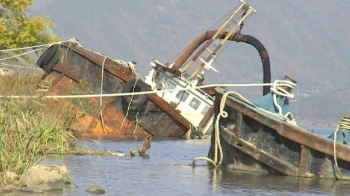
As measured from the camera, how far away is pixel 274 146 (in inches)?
813

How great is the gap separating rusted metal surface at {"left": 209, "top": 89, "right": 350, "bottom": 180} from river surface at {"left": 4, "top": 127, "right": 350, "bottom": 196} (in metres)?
0.23

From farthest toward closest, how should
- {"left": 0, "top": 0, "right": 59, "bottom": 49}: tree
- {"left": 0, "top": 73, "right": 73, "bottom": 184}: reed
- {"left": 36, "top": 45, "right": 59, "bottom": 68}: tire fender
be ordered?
1. {"left": 0, "top": 0, "right": 59, "bottom": 49}: tree
2. {"left": 36, "top": 45, "right": 59, "bottom": 68}: tire fender
3. {"left": 0, "top": 73, "right": 73, "bottom": 184}: reed

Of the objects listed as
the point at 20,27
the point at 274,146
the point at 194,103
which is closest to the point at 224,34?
the point at 194,103

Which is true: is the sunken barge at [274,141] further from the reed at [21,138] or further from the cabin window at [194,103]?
the cabin window at [194,103]

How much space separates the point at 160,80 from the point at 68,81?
230 inches

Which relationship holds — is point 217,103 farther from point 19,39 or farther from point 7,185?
point 19,39

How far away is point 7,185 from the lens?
16.1 metres

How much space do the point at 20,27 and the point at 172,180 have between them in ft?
99.8

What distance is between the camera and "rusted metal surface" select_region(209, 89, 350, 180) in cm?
2016

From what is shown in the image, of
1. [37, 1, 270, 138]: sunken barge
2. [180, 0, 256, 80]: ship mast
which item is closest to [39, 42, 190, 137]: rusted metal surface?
[37, 1, 270, 138]: sunken barge

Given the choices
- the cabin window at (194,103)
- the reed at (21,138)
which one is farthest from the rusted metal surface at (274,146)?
the cabin window at (194,103)

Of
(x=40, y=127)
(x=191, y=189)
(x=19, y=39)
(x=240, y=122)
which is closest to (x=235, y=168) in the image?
(x=240, y=122)

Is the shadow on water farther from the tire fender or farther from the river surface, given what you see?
the tire fender

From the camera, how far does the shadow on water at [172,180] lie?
1817 cm
